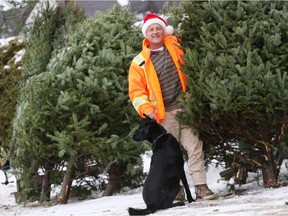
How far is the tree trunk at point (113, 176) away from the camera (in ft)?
24.8

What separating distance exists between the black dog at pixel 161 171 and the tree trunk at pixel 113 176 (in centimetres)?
181

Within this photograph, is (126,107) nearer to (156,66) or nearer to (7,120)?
(156,66)

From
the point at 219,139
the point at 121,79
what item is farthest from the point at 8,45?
the point at 219,139

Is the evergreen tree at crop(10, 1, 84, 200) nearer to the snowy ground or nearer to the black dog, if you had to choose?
the snowy ground

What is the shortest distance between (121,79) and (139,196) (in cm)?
147

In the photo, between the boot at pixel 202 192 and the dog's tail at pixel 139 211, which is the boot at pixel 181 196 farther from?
the dog's tail at pixel 139 211

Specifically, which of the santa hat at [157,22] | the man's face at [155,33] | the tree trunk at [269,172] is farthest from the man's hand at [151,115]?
the tree trunk at [269,172]

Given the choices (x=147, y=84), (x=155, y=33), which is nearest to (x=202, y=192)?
(x=147, y=84)

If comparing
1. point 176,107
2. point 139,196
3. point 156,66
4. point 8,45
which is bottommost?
point 139,196

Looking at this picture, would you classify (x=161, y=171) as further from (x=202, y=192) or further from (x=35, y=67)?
(x=35, y=67)

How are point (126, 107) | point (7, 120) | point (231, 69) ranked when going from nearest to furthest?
point (231, 69) < point (126, 107) < point (7, 120)

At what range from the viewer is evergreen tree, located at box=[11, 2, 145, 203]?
6.73 m

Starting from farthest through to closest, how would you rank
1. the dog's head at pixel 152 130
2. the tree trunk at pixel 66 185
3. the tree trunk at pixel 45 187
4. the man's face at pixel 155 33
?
the tree trunk at pixel 45 187, the tree trunk at pixel 66 185, the man's face at pixel 155 33, the dog's head at pixel 152 130

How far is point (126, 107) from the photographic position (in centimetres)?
696
